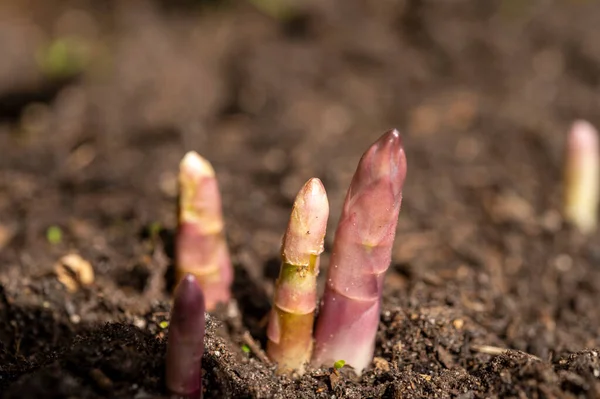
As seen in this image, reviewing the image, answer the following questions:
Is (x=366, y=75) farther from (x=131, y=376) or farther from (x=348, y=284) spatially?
(x=131, y=376)

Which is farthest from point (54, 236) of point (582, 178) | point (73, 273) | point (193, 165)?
point (582, 178)

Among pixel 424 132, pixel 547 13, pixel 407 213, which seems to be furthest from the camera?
pixel 547 13

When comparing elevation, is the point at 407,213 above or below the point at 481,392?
below

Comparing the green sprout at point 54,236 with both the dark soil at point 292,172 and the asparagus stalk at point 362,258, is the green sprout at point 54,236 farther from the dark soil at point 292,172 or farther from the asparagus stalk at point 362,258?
the asparagus stalk at point 362,258

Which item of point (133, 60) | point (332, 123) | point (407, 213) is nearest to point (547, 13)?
point (332, 123)

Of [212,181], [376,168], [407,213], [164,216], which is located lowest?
→ [407,213]

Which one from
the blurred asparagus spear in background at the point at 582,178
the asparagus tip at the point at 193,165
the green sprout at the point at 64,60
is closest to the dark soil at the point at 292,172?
the green sprout at the point at 64,60
